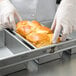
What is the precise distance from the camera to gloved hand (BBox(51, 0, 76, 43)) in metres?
1.02

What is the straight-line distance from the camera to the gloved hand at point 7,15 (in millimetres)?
1138

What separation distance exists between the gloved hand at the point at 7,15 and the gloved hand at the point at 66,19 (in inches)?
10.5

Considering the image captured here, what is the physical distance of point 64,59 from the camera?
1.04m

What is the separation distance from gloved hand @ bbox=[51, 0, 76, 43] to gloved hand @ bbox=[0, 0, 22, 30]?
0.27 m

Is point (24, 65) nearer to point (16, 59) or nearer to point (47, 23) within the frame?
point (16, 59)

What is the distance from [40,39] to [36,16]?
1.68 ft

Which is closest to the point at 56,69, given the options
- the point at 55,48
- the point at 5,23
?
the point at 55,48

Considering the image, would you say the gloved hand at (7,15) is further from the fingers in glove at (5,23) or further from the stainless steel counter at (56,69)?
the stainless steel counter at (56,69)

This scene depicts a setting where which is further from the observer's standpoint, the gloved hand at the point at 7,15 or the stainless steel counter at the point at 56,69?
the gloved hand at the point at 7,15

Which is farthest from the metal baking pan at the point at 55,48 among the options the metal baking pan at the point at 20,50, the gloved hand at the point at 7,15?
the gloved hand at the point at 7,15

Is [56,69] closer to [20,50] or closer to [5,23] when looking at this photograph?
[20,50]

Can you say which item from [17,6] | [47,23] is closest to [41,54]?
[47,23]

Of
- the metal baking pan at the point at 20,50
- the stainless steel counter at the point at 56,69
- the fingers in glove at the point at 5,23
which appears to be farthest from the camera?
the fingers in glove at the point at 5,23

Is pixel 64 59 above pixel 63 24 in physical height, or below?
below
